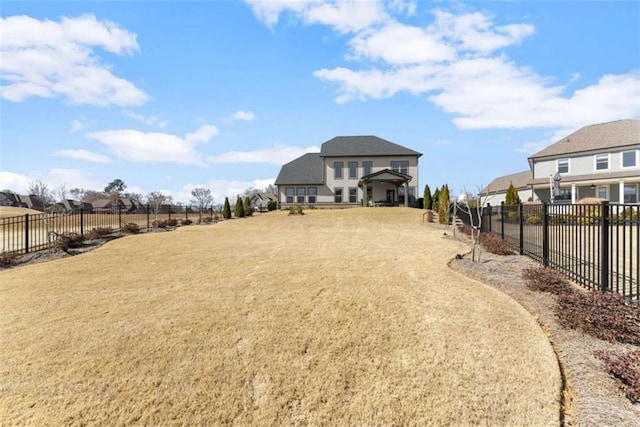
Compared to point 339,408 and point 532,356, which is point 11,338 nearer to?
point 339,408

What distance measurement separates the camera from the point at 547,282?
6352 mm

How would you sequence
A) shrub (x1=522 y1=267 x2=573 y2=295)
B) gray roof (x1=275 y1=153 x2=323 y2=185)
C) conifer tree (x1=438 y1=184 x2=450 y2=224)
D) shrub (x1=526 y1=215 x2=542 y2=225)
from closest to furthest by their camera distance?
shrub (x1=522 y1=267 x2=573 y2=295)
shrub (x1=526 y1=215 x2=542 y2=225)
conifer tree (x1=438 y1=184 x2=450 y2=224)
gray roof (x1=275 y1=153 x2=323 y2=185)

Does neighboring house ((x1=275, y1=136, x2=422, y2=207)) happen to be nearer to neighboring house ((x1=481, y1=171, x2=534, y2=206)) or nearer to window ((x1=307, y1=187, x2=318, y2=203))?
window ((x1=307, y1=187, x2=318, y2=203))

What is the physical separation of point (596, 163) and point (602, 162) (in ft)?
1.35

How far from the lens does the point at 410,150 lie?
3638 cm

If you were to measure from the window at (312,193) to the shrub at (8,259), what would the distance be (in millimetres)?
29244

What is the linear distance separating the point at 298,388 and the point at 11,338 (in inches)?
158

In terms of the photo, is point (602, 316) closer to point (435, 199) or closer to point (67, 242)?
point (67, 242)

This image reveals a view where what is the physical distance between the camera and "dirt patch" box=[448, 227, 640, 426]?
3039mm

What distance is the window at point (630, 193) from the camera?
25938 mm

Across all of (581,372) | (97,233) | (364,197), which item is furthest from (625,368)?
(364,197)

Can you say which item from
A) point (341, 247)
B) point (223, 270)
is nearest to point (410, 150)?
point (341, 247)

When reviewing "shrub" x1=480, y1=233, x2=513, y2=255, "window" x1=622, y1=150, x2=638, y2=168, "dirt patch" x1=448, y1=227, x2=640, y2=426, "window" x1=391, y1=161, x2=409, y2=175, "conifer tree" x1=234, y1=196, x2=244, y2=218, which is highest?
"window" x1=391, y1=161, x2=409, y2=175

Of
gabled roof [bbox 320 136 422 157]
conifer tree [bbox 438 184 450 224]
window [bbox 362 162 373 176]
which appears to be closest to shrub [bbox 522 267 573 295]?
conifer tree [bbox 438 184 450 224]
